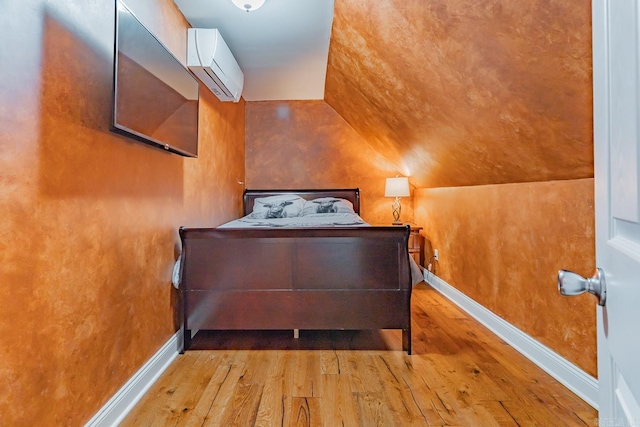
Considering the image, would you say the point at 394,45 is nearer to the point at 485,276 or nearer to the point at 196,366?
the point at 485,276

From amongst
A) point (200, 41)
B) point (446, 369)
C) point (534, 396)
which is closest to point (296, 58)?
point (200, 41)

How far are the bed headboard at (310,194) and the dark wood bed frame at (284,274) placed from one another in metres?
2.11

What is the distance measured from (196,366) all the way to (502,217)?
2.31 m

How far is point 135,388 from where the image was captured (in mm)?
1659

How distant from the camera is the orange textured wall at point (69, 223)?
1.00m

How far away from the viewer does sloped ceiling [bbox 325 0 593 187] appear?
1279 millimetres

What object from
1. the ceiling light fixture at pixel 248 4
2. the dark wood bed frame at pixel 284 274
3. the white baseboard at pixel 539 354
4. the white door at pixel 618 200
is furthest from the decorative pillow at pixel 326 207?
the white door at pixel 618 200

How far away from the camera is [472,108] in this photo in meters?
1.92

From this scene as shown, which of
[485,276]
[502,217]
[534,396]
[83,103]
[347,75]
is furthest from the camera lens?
[347,75]

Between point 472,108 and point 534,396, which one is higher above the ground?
point 472,108

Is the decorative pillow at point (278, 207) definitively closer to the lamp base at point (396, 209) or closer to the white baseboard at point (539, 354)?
the lamp base at point (396, 209)

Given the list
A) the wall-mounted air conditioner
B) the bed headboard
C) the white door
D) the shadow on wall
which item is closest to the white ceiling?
the wall-mounted air conditioner

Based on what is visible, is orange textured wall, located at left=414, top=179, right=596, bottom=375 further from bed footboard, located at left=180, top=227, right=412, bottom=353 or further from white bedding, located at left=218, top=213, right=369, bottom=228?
white bedding, located at left=218, top=213, right=369, bottom=228

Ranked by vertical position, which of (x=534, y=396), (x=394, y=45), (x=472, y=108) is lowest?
(x=534, y=396)
